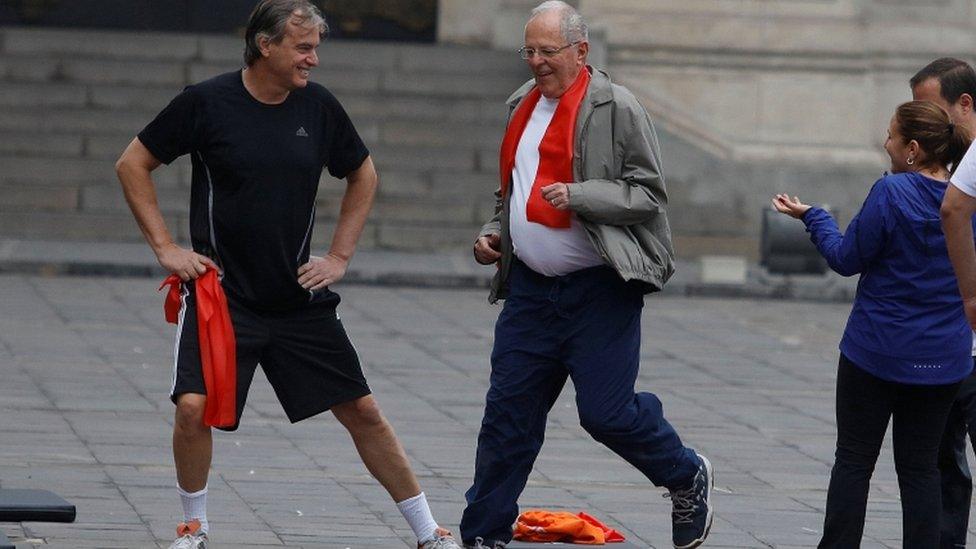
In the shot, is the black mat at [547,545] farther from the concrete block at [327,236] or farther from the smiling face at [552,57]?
the concrete block at [327,236]

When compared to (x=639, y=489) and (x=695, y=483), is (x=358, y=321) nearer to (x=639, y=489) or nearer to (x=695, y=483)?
(x=639, y=489)

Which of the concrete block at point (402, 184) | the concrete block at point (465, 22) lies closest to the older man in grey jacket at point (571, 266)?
the concrete block at point (402, 184)

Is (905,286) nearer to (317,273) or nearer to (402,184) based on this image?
(317,273)

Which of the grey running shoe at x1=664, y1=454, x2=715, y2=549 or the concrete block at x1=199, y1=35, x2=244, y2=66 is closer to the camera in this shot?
the grey running shoe at x1=664, y1=454, x2=715, y2=549

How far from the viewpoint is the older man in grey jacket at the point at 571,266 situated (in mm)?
6199

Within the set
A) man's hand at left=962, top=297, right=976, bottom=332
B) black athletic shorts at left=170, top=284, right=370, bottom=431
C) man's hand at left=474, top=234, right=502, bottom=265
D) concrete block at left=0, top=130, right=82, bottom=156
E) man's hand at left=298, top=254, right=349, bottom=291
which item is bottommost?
concrete block at left=0, top=130, right=82, bottom=156

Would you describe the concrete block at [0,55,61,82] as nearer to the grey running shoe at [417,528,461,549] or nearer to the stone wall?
the stone wall

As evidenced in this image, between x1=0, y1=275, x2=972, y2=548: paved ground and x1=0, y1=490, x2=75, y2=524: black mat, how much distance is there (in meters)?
0.75

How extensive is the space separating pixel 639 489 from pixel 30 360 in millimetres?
4107

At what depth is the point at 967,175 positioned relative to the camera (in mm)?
5676

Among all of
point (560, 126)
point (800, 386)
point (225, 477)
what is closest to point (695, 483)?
point (560, 126)

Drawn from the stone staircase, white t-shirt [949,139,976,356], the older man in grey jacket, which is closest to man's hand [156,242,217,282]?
the older man in grey jacket

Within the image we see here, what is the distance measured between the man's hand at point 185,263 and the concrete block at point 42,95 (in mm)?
12065

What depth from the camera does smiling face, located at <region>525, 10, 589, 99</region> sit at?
6.18 m
